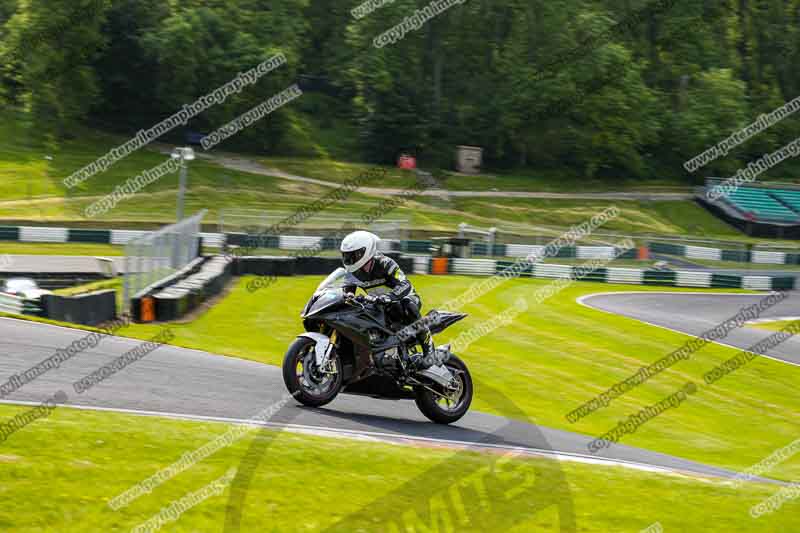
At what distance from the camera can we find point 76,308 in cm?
1709

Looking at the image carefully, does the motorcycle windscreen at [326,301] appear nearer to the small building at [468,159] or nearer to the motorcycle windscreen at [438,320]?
the motorcycle windscreen at [438,320]

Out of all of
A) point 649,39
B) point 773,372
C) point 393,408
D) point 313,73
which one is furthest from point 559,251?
point 649,39

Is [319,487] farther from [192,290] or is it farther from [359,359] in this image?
[192,290]

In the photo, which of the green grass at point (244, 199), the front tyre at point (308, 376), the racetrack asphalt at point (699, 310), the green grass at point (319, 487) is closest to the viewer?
the green grass at point (319, 487)

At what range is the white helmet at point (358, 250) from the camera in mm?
10062

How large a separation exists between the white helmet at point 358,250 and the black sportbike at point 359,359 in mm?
145

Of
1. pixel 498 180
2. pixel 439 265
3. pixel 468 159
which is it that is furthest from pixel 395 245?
pixel 468 159

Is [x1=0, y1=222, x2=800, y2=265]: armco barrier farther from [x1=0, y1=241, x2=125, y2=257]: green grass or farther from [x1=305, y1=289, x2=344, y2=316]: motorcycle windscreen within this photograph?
[x1=305, y1=289, x2=344, y2=316]: motorcycle windscreen

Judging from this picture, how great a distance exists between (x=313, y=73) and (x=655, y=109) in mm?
24145

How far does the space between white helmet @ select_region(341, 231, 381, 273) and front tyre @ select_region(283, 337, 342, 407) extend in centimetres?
91

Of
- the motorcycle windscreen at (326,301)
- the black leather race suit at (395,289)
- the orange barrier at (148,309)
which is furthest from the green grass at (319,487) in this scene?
the orange barrier at (148,309)

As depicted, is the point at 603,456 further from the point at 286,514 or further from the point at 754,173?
the point at 754,173

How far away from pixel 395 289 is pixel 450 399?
1488 millimetres

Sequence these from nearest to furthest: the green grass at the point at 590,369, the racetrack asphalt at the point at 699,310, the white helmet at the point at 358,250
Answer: the white helmet at the point at 358,250, the green grass at the point at 590,369, the racetrack asphalt at the point at 699,310
